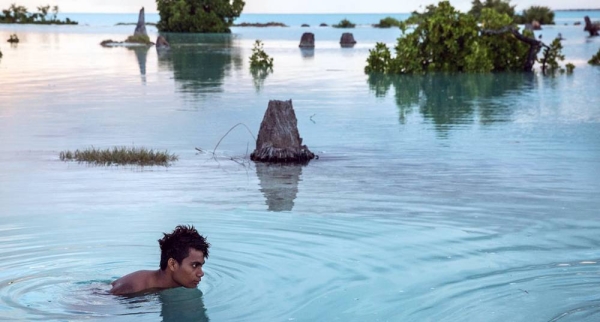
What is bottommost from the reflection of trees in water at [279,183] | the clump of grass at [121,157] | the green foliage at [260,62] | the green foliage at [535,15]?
the reflection of trees in water at [279,183]

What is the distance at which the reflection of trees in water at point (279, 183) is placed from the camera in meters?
11.4

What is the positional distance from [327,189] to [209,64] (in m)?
29.1

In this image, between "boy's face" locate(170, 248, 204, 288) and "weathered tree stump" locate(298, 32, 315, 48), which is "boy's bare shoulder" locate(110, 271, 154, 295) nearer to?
"boy's face" locate(170, 248, 204, 288)

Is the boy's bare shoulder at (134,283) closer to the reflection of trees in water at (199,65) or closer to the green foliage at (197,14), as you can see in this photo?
the reflection of trees in water at (199,65)

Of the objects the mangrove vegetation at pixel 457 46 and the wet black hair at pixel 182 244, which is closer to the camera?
the wet black hair at pixel 182 244

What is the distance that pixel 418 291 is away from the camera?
26.1ft

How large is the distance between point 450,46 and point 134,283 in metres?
27.4

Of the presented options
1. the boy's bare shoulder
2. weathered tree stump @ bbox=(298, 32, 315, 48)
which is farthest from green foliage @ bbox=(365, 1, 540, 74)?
weathered tree stump @ bbox=(298, 32, 315, 48)

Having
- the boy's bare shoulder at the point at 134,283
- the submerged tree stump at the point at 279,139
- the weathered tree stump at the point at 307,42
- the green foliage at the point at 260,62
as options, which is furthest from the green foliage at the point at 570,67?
the boy's bare shoulder at the point at 134,283

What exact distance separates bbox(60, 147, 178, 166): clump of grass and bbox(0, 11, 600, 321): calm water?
283 millimetres

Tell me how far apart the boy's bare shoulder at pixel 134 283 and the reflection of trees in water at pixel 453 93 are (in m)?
11.8

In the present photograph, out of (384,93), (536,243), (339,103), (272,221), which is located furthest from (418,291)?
(384,93)

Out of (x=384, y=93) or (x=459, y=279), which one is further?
(x=384, y=93)

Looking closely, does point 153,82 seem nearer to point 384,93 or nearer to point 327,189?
point 384,93
